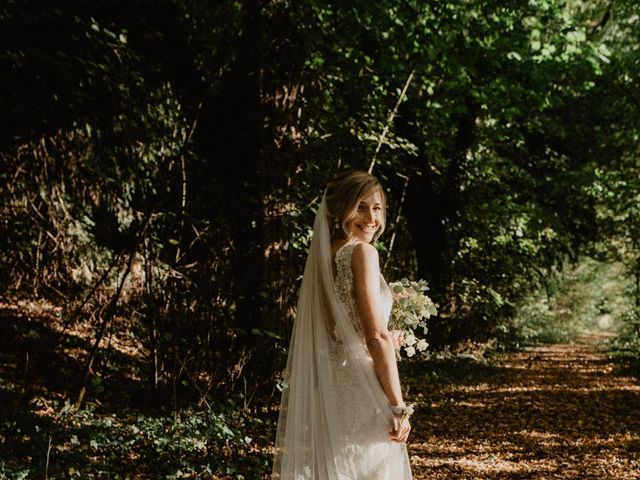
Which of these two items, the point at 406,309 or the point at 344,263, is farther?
the point at 406,309

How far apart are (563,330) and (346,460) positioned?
92.3ft

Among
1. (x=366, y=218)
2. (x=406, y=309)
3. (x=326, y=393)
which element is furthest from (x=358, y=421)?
(x=366, y=218)

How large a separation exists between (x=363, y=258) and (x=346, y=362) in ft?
2.03

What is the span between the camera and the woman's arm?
2895mm

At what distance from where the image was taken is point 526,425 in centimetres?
800

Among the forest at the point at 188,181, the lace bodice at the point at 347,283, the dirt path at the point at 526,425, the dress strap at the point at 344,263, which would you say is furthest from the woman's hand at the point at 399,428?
the dirt path at the point at 526,425

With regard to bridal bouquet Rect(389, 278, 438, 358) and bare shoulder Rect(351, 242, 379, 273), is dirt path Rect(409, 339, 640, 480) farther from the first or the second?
bare shoulder Rect(351, 242, 379, 273)

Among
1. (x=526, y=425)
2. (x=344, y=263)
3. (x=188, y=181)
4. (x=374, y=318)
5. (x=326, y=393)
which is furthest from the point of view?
(x=526, y=425)

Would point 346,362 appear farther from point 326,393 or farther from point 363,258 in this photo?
point 363,258

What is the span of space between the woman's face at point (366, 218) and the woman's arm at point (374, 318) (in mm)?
189

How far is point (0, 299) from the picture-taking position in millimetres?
9234

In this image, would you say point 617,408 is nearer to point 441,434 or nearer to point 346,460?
point 441,434

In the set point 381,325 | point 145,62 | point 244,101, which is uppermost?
point 145,62

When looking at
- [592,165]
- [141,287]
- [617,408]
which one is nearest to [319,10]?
[141,287]
